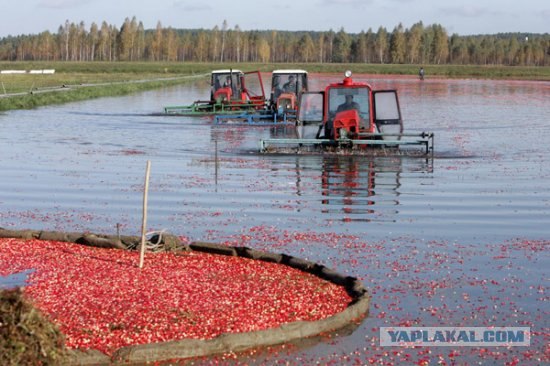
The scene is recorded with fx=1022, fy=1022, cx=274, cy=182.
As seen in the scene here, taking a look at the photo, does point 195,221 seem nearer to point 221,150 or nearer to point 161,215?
point 161,215

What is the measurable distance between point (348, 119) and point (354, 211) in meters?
10.4

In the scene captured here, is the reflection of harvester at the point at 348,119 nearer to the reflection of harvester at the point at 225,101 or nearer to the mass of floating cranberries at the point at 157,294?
the mass of floating cranberries at the point at 157,294

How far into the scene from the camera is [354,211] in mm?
18734

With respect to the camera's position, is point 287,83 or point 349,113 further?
point 287,83

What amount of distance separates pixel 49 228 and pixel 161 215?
225cm

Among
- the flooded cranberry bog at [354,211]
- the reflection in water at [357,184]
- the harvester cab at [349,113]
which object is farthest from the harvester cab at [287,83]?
the reflection in water at [357,184]

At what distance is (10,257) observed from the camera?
45.0ft

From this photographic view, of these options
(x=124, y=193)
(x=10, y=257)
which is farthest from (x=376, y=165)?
(x=10, y=257)

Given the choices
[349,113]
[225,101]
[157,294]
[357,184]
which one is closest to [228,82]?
[225,101]

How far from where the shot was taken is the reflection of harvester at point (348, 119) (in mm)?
28719

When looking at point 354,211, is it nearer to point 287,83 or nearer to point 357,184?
point 357,184

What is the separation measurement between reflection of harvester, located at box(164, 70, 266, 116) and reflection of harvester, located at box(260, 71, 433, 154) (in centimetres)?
1547

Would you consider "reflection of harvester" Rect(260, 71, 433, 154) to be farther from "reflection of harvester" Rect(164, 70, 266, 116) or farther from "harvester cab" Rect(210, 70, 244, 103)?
"harvester cab" Rect(210, 70, 244, 103)

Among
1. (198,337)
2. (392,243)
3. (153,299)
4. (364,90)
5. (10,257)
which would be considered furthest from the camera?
(364,90)
